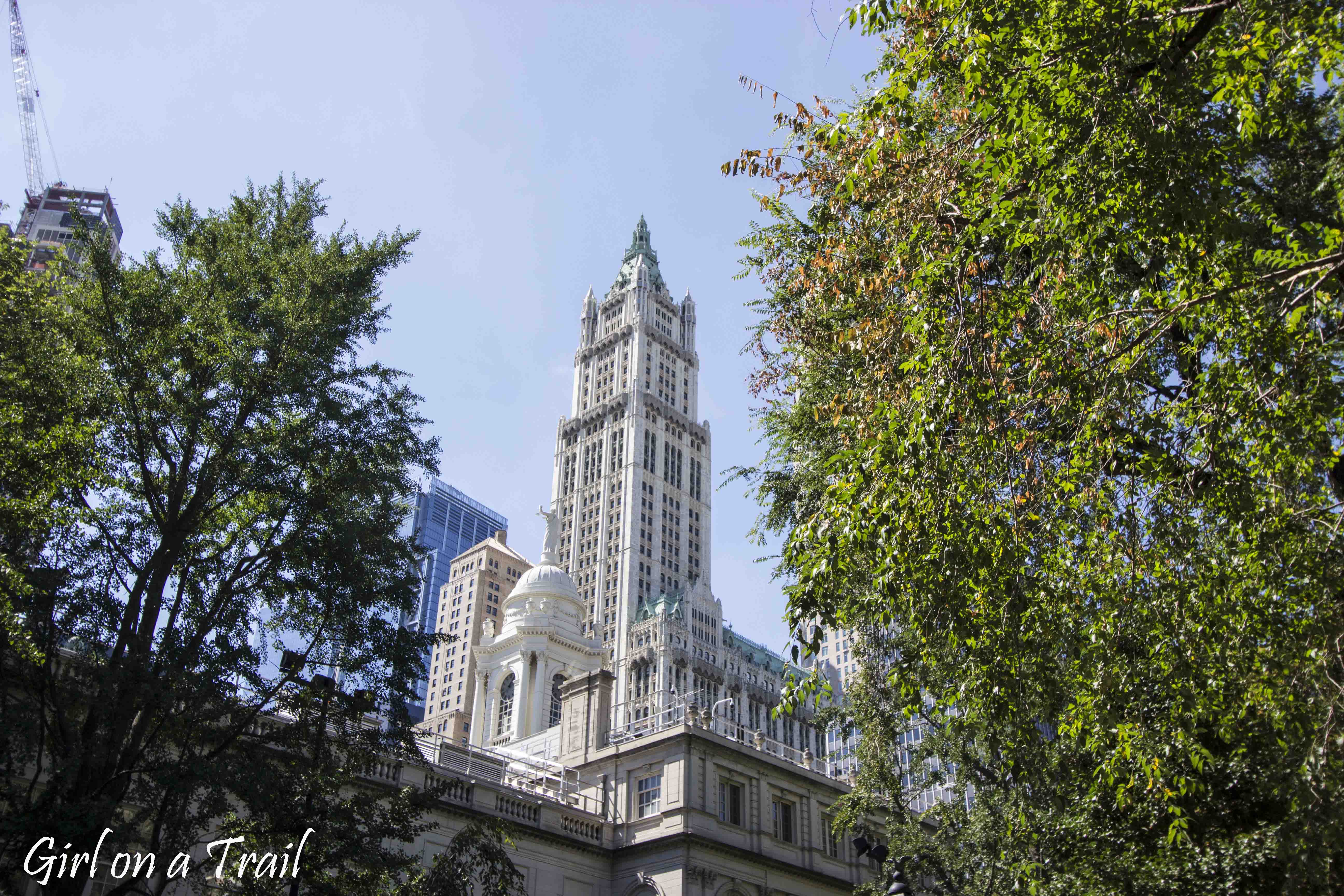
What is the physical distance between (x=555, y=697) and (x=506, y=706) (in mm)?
3699

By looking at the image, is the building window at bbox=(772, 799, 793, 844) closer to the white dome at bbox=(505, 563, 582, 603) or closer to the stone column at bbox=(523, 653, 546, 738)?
the stone column at bbox=(523, 653, 546, 738)

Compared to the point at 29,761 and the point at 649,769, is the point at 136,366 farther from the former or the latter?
the point at 649,769

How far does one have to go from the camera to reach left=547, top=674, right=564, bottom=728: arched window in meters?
63.9

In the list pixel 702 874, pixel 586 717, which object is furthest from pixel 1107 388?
pixel 586 717

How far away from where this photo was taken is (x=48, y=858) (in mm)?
15453

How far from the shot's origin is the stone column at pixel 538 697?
61.6 metres

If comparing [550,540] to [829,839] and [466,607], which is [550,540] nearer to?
[829,839]

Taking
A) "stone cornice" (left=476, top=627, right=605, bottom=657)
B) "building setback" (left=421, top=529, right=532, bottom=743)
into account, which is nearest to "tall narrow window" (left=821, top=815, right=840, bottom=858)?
"stone cornice" (left=476, top=627, right=605, bottom=657)

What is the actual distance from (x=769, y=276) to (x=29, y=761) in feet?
52.1

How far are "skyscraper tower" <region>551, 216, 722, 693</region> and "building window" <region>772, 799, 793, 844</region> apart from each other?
90.8 m

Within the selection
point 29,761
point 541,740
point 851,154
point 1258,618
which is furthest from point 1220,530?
point 541,740

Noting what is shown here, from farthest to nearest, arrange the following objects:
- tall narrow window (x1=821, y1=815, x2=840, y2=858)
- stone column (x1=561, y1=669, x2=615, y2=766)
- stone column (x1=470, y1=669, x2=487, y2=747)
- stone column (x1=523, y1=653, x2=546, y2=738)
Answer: stone column (x1=470, y1=669, x2=487, y2=747)
stone column (x1=523, y1=653, x2=546, y2=738)
tall narrow window (x1=821, y1=815, x2=840, y2=858)
stone column (x1=561, y1=669, x2=615, y2=766)

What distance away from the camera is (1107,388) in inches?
492

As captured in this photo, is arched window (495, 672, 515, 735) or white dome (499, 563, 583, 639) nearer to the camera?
arched window (495, 672, 515, 735)
